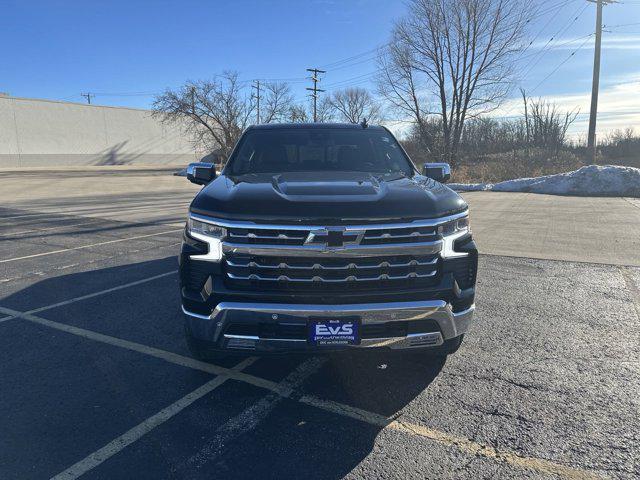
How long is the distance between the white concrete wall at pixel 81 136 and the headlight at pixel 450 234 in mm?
51520

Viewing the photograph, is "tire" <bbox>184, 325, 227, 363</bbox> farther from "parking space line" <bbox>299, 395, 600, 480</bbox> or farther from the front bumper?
"parking space line" <bbox>299, 395, 600, 480</bbox>

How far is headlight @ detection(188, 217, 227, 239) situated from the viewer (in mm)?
2947

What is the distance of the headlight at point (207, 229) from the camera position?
295cm

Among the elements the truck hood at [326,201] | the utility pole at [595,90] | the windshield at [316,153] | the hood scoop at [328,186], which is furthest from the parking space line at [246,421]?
the utility pole at [595,90]

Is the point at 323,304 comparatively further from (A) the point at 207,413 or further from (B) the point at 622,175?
(B) the point at 622,175

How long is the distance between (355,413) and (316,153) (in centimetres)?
246

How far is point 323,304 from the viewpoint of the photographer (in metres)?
2.83

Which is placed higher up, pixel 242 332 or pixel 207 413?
pixel 242 332

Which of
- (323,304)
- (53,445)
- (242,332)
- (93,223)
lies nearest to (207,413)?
(242,332)

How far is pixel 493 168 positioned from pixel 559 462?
28995mm

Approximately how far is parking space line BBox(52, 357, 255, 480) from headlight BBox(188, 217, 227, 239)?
113cm

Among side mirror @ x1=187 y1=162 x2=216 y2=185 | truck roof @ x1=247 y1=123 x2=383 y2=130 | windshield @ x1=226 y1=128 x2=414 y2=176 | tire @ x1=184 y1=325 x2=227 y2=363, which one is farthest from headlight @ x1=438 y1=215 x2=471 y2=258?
side mirror @ x1=187 y1=162 x2=216 y2=185

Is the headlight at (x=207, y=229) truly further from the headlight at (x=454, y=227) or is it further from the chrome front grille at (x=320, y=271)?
the headlight at (x=454, y=227)

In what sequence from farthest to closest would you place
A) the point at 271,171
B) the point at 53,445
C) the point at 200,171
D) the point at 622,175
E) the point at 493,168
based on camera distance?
the point at 493,168, the point at 622,175, the point at 200,171, the point at 271,171, the point at 53,445
